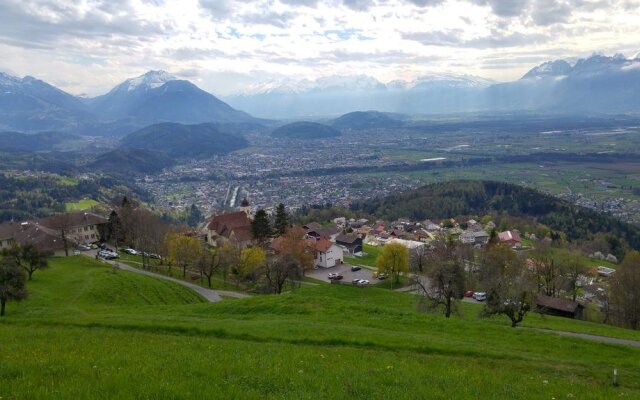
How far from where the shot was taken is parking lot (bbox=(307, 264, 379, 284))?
234 ft

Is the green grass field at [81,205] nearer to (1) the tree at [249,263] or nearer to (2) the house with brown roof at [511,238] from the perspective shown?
(1) the tree at [249,263]

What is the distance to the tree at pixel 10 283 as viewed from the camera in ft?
94.7

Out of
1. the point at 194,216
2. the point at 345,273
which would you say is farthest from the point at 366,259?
the point at 194,216

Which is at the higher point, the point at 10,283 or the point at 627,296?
the point at 10,283

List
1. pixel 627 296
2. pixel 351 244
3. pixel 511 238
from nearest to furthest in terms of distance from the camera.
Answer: pixel 627 296, pixel 351 244, pixel 511 238

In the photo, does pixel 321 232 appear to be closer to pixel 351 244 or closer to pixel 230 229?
pixel 351 244

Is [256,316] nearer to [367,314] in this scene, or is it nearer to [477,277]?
[367,314]

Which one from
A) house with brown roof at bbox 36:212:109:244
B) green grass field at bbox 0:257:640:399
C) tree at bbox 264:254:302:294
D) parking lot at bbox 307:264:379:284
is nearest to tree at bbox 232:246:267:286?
tree at bbox 264:254:302:294

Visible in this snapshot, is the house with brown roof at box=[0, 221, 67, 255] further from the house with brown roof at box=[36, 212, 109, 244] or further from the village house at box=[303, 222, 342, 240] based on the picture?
the village house at box=[303, 222, 342, 240]

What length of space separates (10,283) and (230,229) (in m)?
56.6

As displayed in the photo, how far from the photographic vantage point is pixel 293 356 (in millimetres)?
15312

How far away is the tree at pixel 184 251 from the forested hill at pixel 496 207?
354 ft

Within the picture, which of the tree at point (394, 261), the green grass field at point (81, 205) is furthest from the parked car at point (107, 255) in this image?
the green grass field at point (81, 205)

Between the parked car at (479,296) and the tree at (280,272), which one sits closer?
the tree at (280,272)
